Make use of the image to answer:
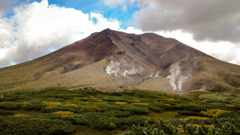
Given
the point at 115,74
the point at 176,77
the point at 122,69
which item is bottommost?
the point at 176,77

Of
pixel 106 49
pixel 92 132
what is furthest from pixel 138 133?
pixel 106 49

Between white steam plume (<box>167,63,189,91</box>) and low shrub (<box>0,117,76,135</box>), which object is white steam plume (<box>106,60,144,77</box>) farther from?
low shrub (<box>0,117,76,135</box>)

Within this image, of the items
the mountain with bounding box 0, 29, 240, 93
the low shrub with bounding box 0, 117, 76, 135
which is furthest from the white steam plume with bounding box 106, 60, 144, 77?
the low shrub with bounding box 0, 117, 76, 135

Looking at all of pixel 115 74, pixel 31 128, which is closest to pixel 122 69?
pixel 115 74

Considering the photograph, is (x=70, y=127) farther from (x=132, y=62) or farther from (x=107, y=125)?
(x=132, y=62)

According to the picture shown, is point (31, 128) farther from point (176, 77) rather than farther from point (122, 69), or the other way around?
point (122, 69)
